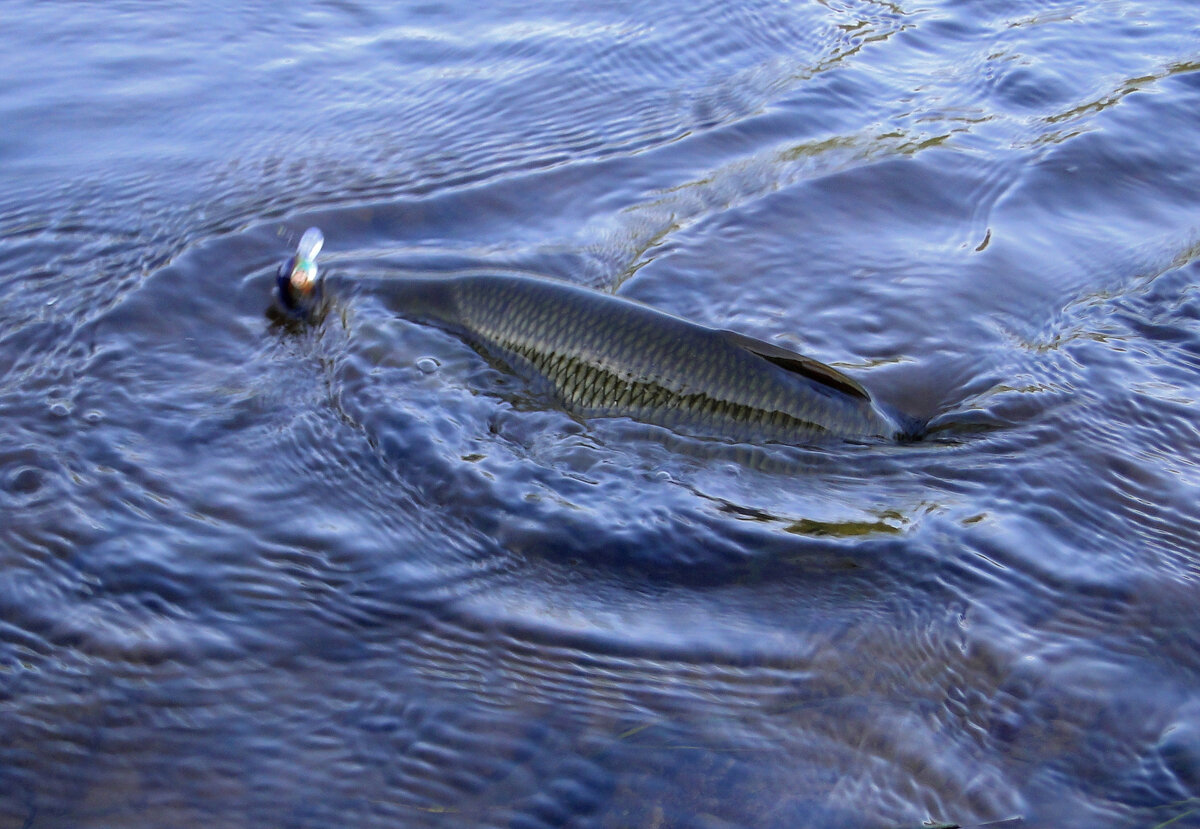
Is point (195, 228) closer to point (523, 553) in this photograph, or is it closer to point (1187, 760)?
point (523, 553)

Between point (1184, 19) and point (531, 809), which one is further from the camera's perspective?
point (1184, 19)

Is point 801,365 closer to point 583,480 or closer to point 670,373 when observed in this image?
→ point 670,373

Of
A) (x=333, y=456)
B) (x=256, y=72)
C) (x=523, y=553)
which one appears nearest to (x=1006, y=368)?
(x=523, y=553)

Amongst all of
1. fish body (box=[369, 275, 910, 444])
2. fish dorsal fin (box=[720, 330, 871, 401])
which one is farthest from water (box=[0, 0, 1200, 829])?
fish dorsal fin (box=[720, 330, 871, 401])

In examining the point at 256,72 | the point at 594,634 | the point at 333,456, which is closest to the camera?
the point at 594,634

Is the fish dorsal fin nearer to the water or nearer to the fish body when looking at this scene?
the fish body

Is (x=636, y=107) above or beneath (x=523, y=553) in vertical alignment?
above

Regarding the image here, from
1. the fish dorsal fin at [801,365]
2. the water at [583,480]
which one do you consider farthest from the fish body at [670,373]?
the water at [583,480]

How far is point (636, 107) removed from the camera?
648 centimetres

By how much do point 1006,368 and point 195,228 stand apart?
3.66 m

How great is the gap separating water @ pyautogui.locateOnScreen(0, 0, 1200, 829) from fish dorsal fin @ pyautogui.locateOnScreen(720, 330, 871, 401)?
23 cm

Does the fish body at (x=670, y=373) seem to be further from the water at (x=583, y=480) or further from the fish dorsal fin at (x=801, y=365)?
the water at (x=583, y=480)

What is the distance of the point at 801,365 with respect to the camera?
11.8 ft

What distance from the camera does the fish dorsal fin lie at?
3598 mm
